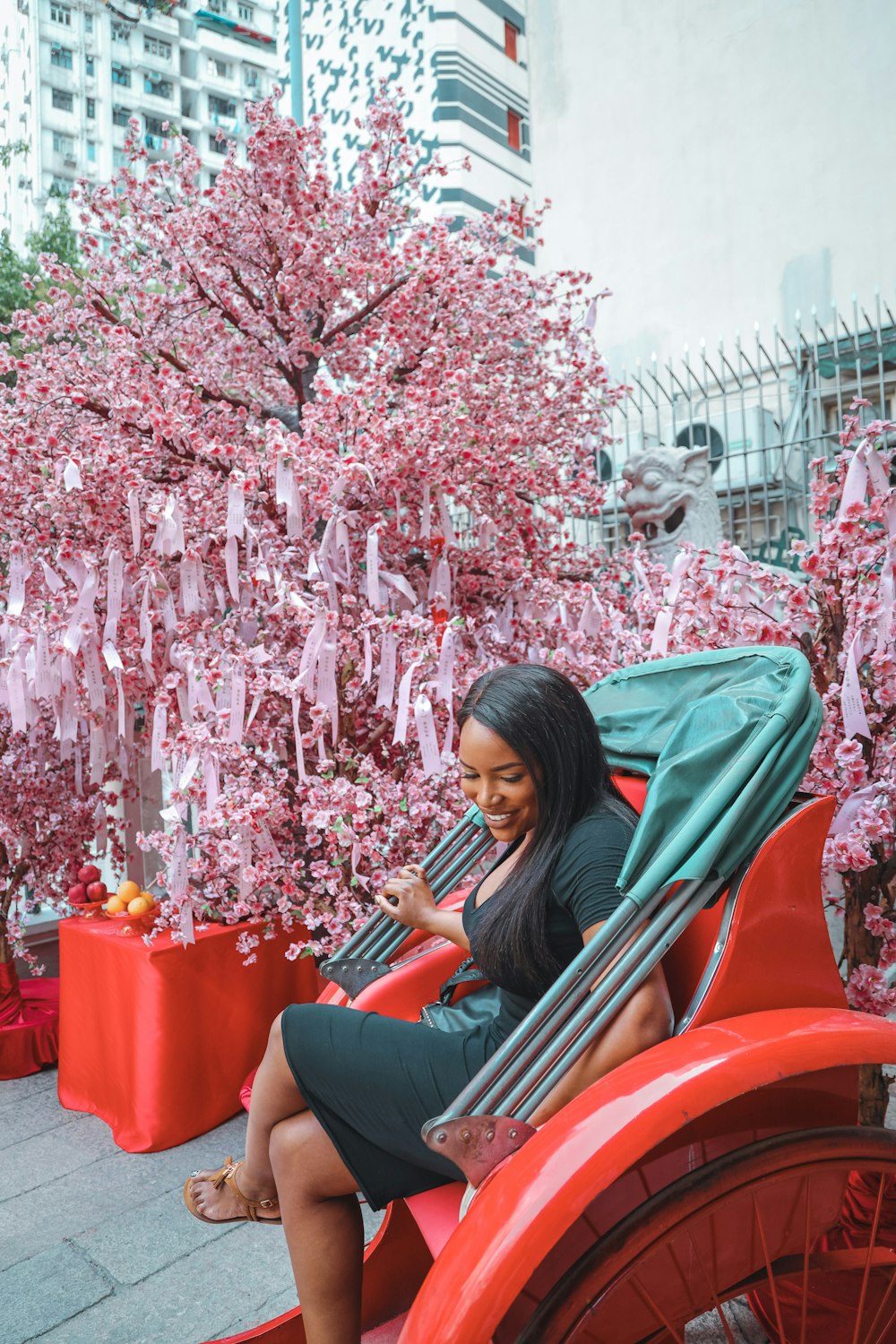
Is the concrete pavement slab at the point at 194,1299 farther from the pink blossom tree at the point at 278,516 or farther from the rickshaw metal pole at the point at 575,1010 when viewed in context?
the rickshaw metal pole at the point at 575,1010

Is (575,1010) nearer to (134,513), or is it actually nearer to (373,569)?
(373,569)

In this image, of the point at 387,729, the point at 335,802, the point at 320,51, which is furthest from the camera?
the point at 320,51

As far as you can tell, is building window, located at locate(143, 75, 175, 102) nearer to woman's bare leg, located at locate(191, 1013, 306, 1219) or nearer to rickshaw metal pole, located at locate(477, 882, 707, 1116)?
woman's bare leg, located at locate(191, 1013, 306, 1219)

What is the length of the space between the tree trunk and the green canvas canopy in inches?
26.6

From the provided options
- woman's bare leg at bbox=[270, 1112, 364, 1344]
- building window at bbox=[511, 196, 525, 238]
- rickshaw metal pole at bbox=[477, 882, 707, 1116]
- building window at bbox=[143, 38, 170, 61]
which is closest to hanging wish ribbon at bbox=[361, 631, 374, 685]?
woman's bare leg at bbox=[270, 1112, 364, 1344]

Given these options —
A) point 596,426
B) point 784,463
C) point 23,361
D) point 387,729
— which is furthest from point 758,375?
point 23,361

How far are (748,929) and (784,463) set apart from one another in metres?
3.94

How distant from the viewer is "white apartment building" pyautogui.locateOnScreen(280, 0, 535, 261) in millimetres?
11359

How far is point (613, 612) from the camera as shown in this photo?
3.19 meters

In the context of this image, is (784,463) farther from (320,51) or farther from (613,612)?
(320,51)

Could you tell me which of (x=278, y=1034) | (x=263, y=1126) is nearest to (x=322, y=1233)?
(x=263, y=1126)

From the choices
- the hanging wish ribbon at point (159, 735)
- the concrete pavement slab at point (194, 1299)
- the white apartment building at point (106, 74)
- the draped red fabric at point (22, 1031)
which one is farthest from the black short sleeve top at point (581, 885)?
the white apartment building at point (106, 74)

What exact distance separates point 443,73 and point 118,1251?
12.8 meters

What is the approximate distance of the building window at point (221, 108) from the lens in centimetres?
3588
